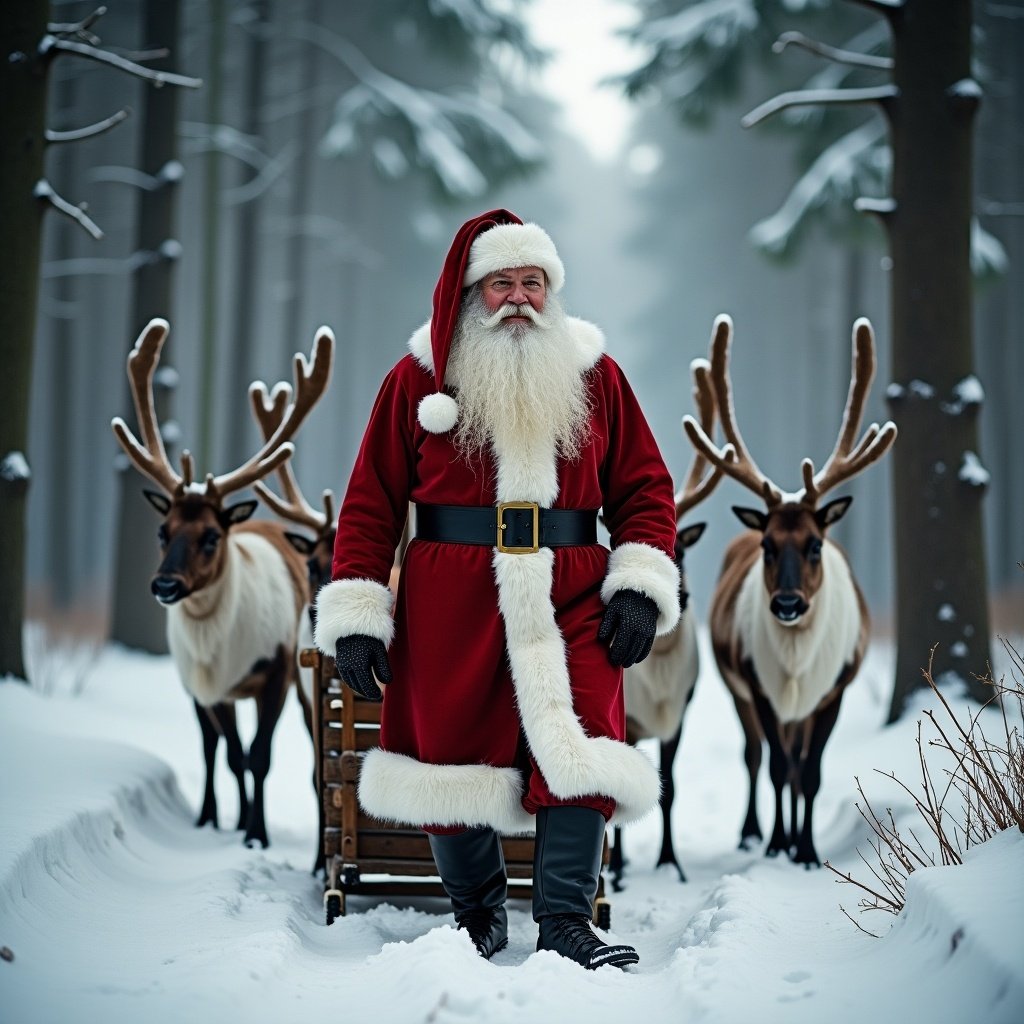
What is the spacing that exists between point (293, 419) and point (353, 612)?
2.36 meters

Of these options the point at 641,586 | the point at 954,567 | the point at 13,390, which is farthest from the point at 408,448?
the point at 954,567

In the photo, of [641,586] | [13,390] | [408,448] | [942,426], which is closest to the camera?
[641,586]

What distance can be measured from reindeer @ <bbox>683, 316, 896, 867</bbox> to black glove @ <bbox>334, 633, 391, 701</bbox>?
6.99 feet

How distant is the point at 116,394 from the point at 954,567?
1772cm

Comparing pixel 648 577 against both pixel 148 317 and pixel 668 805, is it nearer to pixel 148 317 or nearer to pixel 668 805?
pixel 668 805

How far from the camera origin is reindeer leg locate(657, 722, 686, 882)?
5.17 m

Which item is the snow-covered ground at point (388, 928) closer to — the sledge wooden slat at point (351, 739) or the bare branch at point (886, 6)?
the sledge wooden slat at point (351, 739)

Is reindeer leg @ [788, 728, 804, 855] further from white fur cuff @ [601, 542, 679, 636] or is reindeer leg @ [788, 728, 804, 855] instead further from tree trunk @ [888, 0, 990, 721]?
white fur cuff @ [601, 542, 679, 636]

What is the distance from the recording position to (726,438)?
543 centimetres

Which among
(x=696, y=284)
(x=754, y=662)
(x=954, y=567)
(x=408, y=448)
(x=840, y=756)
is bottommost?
Result: (x=840, y=756)

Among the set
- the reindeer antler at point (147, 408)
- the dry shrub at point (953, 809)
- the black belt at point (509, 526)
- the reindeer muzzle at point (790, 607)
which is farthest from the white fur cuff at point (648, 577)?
the reindeer antler at point (147, 408)

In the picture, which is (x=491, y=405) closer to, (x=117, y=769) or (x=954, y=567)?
(x=117, y=769)

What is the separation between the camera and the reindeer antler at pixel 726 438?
207 inches

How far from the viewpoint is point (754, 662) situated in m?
5.27
